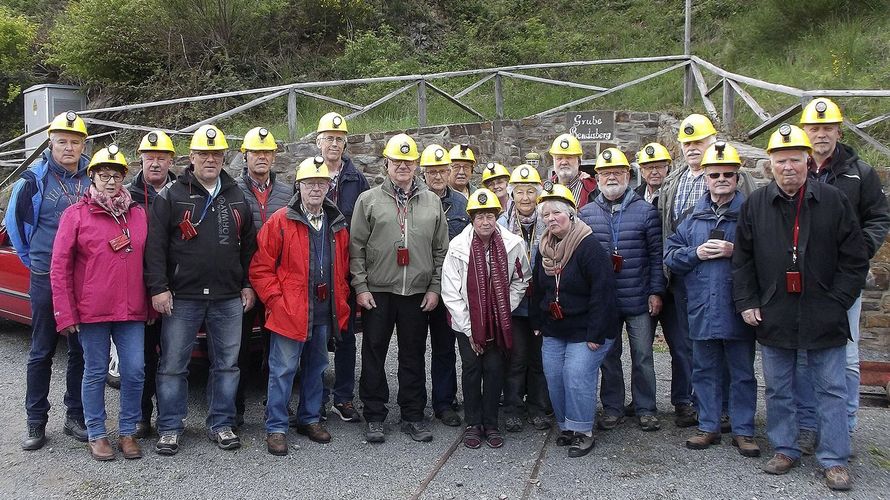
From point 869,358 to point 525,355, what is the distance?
352cm

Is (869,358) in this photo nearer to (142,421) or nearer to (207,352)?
(207,352)

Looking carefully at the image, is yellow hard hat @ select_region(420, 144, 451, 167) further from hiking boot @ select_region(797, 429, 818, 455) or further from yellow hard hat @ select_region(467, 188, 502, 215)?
hiking boot @ select_region(797, 429, 818, 455)

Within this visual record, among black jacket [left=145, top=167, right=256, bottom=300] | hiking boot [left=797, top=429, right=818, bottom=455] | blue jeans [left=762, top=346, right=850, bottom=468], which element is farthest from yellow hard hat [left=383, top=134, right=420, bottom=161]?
hiking boot [left=797, top=429, right=818, bottom=455]

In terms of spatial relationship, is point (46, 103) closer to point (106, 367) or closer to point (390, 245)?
point (106, 367)

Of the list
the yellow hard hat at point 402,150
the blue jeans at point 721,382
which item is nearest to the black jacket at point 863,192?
the blue jeans at point 721,382

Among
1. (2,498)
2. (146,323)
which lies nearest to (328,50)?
(146,323)

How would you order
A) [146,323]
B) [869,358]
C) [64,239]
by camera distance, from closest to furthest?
[64,239]
[146,323]
[869,358]

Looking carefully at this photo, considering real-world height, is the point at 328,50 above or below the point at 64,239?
above

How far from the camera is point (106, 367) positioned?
473 cm

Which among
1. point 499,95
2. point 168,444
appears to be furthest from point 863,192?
point 499,95

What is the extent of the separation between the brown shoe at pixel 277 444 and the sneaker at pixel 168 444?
609 mm

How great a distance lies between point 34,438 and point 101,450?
1.99 ft

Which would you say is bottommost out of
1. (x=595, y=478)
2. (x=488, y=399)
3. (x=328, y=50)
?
(x=595, y=478)

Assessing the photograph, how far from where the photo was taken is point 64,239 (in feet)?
14.9
